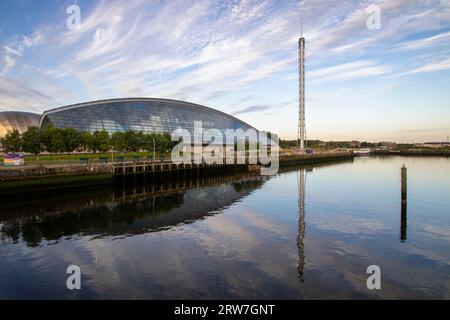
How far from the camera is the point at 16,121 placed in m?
89.0

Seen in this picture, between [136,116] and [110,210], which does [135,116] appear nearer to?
[136,116]

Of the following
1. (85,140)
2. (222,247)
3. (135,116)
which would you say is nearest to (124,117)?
(135,116)

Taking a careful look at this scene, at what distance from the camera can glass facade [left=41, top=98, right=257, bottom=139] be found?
88.9 metres

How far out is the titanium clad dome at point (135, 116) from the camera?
292ft

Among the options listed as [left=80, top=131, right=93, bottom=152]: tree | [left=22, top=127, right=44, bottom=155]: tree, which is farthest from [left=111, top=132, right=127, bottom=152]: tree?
[left=22, top=127, right=44, bottom=155]: tree

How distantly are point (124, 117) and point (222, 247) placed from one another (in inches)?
3635

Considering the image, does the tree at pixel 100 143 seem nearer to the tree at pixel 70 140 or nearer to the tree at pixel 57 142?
the tree at pixel 70 140

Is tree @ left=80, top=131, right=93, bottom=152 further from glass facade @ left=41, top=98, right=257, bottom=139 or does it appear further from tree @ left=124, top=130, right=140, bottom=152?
glass facade @ left=41, top=98, right=257, bottom=139

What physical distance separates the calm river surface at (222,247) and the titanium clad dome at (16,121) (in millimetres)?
68663

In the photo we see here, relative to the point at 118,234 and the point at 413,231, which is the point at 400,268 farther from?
the point at 118,234

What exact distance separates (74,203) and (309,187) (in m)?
29.2
